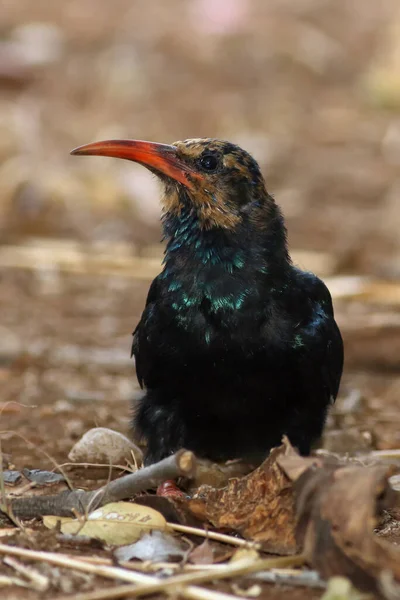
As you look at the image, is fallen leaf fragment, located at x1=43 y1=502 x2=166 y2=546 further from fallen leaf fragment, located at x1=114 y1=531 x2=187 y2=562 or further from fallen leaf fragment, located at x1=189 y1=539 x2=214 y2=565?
fallen leaf fragment, located at x1=189 y1=539 x2=214 y2=565

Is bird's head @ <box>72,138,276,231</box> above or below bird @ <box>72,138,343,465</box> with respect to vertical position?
above

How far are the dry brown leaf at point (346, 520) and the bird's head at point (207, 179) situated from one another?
45.1 inches

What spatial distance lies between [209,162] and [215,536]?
136 cm

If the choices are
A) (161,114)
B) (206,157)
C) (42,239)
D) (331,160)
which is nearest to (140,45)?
(161,114)

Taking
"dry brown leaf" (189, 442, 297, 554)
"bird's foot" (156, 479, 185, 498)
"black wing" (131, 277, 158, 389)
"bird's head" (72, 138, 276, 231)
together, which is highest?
"bird's head" (72, 138, 276, 231)

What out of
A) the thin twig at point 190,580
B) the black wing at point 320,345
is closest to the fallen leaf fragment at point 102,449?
the black wing at point 320,345

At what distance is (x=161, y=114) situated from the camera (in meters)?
11.1

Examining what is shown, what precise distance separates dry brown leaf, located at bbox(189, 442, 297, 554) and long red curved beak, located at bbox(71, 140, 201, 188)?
3.69 ft

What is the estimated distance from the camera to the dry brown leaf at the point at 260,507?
9.76ft

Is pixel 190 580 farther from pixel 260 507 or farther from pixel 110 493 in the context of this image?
pixel 110 493

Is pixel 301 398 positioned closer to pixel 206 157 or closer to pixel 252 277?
pixel 252 277

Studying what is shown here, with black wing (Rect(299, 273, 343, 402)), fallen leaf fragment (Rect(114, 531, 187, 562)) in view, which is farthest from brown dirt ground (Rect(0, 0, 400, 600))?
black wing (Rect(299, 273, 343, 402))

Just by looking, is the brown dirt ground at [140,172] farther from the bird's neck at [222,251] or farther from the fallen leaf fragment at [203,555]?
the bird's neck at [222,251]

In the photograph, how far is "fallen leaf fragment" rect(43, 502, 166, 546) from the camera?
3031 millimetres
